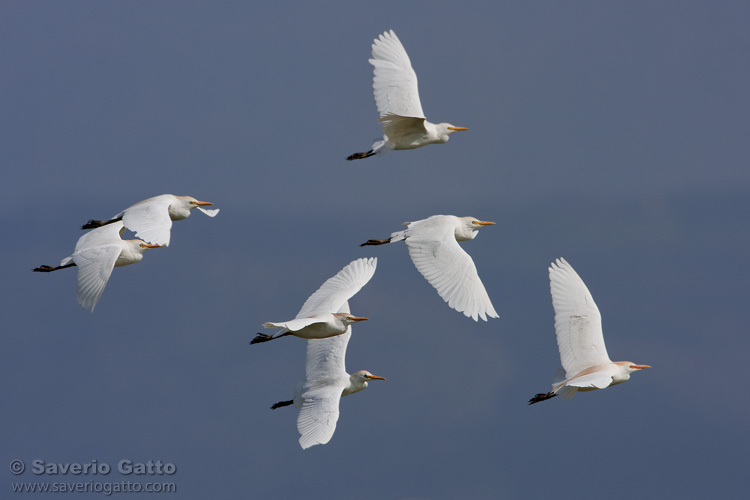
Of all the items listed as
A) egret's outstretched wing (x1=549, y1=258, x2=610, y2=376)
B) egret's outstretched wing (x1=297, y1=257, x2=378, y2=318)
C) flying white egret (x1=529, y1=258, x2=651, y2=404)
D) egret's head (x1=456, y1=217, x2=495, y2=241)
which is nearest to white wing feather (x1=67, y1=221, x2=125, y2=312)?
egret's outstretched wing (x1=297, y1=257, x2=378, y2=318)

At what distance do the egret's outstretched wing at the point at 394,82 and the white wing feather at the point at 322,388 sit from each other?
3735 mm

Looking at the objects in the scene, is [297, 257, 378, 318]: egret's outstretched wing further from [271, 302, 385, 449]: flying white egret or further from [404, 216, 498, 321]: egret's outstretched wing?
[404, 216, 498, 321]: egret's outstretched wing

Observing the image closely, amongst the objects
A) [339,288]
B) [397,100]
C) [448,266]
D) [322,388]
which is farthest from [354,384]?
[397,100]

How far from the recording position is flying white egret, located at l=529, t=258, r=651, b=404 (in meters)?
17.5

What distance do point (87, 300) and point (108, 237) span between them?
213cm

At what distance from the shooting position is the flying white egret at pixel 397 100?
19.3 metres

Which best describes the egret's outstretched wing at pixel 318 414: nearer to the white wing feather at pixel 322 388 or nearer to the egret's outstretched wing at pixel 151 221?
the white wing feather at pixel 322 388

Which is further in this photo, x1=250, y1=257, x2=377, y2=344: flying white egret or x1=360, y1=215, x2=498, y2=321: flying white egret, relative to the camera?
x1=360, y1=215, x2=498, y2=321: flying white egret

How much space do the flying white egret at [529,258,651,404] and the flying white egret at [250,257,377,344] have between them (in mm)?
3335

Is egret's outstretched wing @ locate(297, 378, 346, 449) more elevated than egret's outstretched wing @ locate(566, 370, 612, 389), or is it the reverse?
egret's outstretched wing @ locate(566, 370, 612, 389)

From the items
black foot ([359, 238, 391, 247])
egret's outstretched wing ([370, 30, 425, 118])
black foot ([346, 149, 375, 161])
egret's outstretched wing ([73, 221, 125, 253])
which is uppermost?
egret's outstretched wing ([370, 30, 425, 118])

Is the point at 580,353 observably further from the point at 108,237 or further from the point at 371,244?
the point at 108,237

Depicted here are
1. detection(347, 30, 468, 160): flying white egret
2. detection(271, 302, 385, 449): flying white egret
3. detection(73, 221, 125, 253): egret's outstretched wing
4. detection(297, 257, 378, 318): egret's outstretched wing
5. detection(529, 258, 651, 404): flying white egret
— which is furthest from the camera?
detection(347, 30, 468, 160): flying white egret

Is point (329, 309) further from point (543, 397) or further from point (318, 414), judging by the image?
point (543, 397)
